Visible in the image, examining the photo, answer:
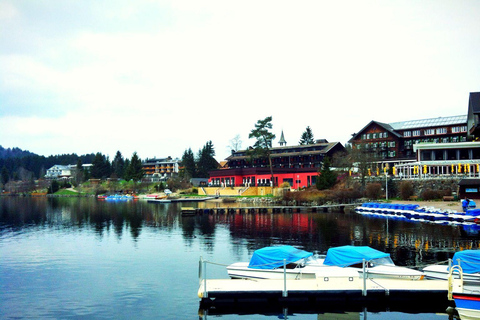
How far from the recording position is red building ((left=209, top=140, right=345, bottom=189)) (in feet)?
341

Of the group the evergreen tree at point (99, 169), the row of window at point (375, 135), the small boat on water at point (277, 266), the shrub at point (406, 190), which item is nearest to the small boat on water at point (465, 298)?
the small boat on water at point (277, 266)

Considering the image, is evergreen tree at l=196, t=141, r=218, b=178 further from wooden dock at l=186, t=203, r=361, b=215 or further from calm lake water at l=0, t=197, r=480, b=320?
calm lake water at l=0, t=197, r=480, b=320

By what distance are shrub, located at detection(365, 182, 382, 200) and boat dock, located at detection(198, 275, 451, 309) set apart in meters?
56.8

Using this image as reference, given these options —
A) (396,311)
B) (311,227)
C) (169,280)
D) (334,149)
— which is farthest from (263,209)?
(396,311)

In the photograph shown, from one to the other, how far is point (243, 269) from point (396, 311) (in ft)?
27.2

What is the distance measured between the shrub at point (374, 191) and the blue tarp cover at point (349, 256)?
54440mm

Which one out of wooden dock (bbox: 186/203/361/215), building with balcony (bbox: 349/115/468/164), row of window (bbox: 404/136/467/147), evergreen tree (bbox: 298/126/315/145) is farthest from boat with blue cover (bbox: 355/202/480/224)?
evergreen tree (bbox: 298/126/315/145)

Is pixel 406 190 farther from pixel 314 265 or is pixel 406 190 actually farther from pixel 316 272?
pixel 316 272

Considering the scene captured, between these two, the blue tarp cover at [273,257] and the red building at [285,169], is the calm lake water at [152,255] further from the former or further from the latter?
the red building at [285,169]

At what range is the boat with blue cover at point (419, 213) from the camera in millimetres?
48344

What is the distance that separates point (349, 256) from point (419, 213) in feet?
118

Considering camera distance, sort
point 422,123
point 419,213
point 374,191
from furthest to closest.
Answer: point 422,123, point 374,191, point 419,213

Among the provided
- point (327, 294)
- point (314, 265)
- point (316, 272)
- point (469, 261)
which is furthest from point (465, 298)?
point (314, 265)

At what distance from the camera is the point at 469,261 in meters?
21.2
